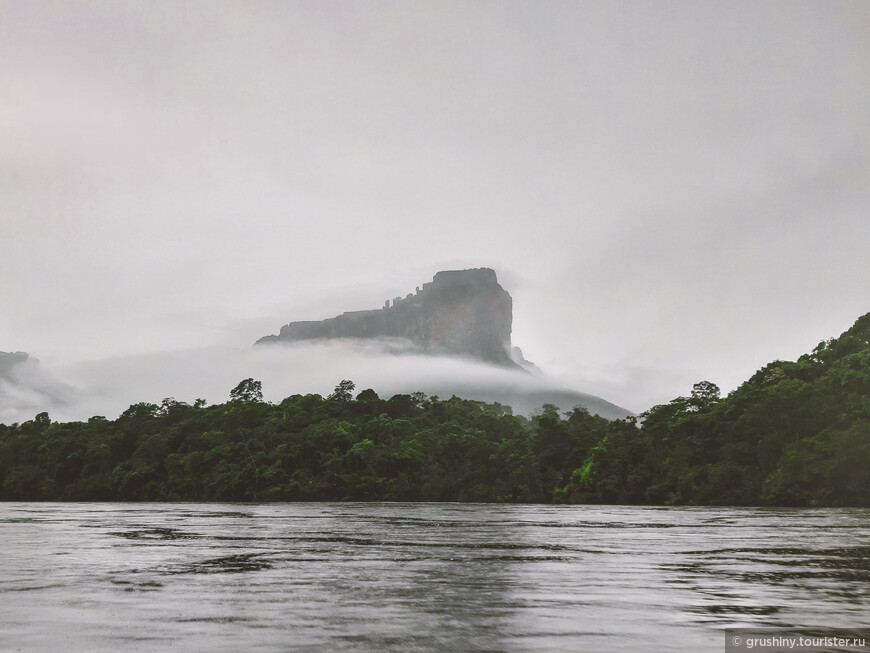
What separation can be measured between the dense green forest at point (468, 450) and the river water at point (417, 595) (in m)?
64.3

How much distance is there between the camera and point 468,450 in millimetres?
132375

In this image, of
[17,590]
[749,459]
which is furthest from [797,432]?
[17,590]

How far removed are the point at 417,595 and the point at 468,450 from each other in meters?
120

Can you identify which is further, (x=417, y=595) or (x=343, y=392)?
(x=343, y=392)

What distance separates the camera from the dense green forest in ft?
275

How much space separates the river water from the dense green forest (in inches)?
2530

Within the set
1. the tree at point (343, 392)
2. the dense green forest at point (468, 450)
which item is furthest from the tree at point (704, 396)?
the tree at point (343, 392)

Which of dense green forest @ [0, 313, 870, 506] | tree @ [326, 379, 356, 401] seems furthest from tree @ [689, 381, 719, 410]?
tree @ [326, 379, 356, 401]

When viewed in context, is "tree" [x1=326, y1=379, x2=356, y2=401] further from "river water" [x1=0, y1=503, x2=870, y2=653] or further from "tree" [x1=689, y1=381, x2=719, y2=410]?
"river water" [x1=0, y1=503, x2=870, y2=653]

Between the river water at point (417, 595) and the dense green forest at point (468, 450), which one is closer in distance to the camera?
the river water at point (417, 595)

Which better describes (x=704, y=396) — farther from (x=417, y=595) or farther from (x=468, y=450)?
(x=417, y=595)

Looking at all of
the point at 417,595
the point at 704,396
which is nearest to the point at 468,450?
the point at 704,396

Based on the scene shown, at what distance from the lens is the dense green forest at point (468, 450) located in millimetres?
83750

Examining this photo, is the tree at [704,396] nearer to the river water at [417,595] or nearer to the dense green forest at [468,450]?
the dense green forest at [468,450]
